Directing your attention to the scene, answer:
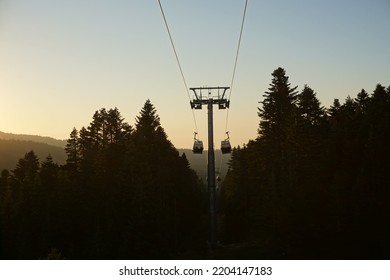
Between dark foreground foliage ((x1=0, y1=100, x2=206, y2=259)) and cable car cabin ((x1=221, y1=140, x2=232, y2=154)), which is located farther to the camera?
dark foreground foliage ((x1=0, y1=100, x2=206, y2=259))

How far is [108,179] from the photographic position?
1519 inches

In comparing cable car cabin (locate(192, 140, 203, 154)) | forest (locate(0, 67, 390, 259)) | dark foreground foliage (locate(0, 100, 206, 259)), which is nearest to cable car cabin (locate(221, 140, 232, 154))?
cable car cabin (locate(192, 140, 203, 154))

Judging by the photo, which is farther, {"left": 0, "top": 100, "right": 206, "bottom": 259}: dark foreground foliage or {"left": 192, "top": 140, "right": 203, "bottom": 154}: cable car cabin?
{"left": 0, "top": 100, "right": 206, "bottom": 259}: dark foreground foliage

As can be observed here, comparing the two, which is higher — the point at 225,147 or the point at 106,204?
the point at 225,147

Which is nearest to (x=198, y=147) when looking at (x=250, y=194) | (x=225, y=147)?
(x=225, y=147)

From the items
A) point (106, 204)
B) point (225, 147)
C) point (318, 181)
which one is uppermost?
point (225, 147)

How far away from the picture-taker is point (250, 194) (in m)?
50.2

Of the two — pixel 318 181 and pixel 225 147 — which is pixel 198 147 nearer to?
pixel 225 147

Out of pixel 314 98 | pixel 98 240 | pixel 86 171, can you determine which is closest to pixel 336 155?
pixel 314 98

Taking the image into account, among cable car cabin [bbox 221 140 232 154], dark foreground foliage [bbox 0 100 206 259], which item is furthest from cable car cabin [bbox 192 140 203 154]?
dark foreground foliage [bbox 0 100 206 259]

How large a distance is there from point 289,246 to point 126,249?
45.0 ft

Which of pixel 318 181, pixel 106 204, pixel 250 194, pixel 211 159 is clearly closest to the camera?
pixel 211 159

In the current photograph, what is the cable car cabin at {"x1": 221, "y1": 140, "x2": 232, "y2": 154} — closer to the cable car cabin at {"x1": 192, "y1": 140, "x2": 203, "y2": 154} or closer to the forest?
the cable car cabin at {"x1": 192, "y1": 140, "x2": 203, "y2": 154}

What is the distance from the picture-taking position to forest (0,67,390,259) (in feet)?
84.6
